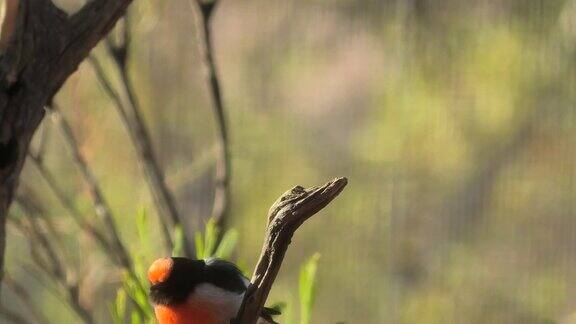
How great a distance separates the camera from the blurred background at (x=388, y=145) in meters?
3.43

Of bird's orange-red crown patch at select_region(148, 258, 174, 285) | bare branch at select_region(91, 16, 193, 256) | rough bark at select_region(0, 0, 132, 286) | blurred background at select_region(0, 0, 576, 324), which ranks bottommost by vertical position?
blurred background at select_region(0, 0, 576, 324)

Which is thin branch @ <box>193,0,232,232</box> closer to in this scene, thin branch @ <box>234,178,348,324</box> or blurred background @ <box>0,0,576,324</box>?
thin branch @ <box>234,178,348,324</box>

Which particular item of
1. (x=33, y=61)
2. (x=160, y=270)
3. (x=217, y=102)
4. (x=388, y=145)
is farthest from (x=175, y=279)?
(x=388, y=145)

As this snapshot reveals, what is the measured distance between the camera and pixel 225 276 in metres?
1.48

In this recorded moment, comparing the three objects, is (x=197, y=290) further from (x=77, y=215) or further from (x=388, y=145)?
(x=388, y=145)

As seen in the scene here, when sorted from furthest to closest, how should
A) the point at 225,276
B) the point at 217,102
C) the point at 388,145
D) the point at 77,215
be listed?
the point at 388,145 → the point at 77,215 → the point at 217,102 → the point at 225,276

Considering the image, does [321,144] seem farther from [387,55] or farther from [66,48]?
[66,48]

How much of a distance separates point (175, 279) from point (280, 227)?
487 mm

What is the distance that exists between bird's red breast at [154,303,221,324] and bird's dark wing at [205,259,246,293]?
40mm

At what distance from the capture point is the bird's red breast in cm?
146

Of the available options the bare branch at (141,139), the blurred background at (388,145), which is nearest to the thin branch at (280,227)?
the bare branch at (141,139)

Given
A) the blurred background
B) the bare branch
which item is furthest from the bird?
the blurred background

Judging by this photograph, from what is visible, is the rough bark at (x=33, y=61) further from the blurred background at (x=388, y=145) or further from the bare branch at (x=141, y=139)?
the blurred background at (x=388, y=145)

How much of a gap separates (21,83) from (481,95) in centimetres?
251
